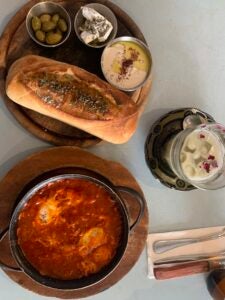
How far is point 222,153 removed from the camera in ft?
3.82

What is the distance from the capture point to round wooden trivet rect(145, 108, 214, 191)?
1.26 m

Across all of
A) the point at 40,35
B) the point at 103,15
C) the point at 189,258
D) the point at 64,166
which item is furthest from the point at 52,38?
the point at 189,258

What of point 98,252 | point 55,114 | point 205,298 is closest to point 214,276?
point 205,298

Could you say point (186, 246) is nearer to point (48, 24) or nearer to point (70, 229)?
point (70, 229)

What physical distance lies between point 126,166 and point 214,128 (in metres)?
0.27

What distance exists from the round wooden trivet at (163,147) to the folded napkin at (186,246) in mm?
133

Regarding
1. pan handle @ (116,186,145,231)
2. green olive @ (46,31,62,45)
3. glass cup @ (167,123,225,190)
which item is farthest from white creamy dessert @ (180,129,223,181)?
green olive @ (46,31,62,45)

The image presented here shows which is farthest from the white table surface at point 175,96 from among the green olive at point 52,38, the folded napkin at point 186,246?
the green olive at point 52,38

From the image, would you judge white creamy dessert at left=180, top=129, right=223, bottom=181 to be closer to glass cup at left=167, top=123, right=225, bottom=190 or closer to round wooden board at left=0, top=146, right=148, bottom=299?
glass cup at left=167, top=123, right=225, bottom=190

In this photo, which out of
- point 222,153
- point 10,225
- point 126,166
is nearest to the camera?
point 10,225

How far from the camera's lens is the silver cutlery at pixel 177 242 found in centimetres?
127

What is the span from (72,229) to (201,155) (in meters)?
0.38

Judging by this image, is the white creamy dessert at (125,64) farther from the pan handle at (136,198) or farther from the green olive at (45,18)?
the pan handle at (136,198)

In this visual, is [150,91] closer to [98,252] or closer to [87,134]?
[87,134]
